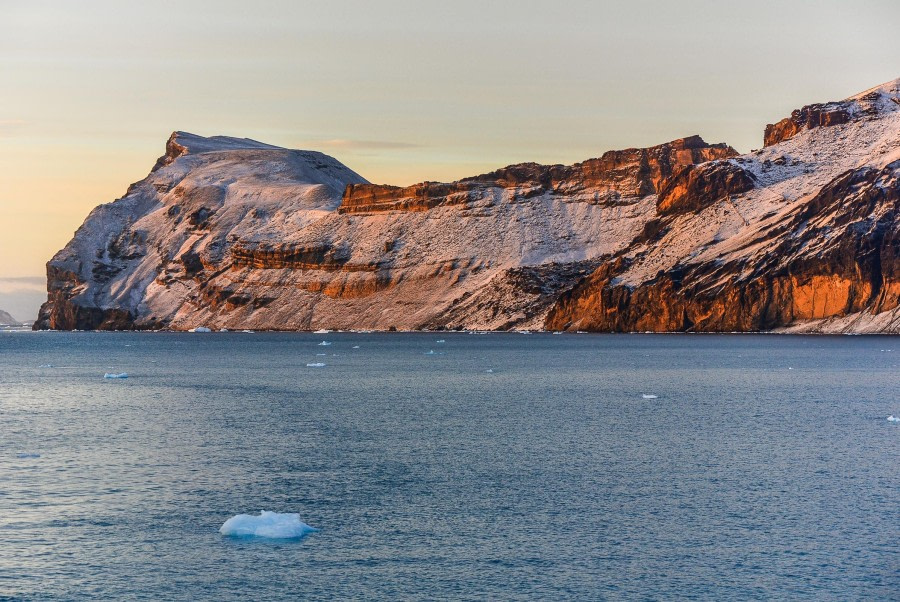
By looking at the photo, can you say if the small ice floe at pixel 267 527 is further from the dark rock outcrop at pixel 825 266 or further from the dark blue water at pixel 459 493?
the dark rock outcrop at pixel 825 266

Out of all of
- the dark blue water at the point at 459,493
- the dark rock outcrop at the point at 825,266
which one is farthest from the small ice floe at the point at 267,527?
the dark rock outcrop at the point at 825,266

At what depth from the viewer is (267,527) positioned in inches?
1299

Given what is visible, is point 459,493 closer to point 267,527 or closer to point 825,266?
point 267,527

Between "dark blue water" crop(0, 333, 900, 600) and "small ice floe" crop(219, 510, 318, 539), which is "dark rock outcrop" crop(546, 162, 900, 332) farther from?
"small ice floe" crop(219, 510, 318, 539)

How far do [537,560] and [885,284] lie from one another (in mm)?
161960

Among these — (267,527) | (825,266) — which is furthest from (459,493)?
(825,266)

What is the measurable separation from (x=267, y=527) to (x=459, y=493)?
26.5ft

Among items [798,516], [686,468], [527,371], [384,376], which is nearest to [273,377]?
[384,376]

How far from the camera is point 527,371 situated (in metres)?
106

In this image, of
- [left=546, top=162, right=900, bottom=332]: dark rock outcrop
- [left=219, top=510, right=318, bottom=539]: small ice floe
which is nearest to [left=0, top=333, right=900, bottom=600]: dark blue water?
[left=219, top=510, right=318, bottom=539]: small ice floe

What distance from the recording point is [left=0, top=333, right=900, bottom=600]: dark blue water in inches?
1144

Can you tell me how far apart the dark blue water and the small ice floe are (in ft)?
1.19

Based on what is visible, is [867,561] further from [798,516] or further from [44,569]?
[44,569]

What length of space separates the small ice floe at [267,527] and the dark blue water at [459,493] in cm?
36
